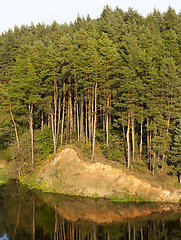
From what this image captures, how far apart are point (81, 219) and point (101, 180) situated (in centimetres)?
746

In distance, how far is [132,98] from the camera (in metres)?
34.1

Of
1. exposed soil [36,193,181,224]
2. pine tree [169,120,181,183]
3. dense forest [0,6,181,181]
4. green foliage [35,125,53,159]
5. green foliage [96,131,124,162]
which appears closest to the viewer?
exposed soil [36,193,181,224]

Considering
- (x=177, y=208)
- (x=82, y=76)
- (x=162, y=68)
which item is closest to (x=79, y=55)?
(x=82, y=76)

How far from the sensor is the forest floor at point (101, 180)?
30.8 metres

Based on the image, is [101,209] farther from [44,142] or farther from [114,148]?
[44,142]

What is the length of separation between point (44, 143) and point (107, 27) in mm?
28530

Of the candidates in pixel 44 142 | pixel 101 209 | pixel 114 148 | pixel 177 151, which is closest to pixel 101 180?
pixel 101 209

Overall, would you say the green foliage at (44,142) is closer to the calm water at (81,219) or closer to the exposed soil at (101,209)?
the calm water at (81,219)

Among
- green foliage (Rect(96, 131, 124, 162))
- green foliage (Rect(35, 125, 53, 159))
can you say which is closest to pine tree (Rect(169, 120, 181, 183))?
green foliage (Rect(96, 131, 124, 162))

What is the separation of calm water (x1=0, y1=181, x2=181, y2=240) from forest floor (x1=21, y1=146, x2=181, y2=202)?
154cm

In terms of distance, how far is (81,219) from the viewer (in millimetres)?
25547

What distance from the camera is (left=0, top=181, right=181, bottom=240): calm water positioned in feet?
72.9

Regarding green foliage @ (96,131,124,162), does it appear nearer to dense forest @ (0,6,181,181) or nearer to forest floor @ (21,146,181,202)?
dense forest @ (0,6,181,181)

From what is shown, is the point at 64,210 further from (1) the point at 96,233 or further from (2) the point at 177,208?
(2) the point at 177,208
